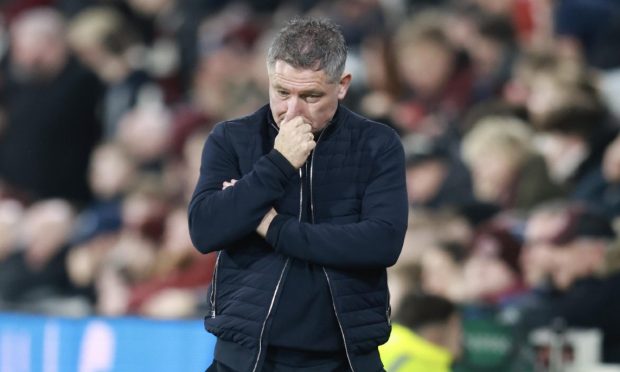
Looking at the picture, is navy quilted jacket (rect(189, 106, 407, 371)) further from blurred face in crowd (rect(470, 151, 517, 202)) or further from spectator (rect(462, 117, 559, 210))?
blurred face in crowd (rect(470, 151, 517, 202))

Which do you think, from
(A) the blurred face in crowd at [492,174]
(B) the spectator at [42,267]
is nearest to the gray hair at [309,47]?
(A) the blurred face in crowd at [492,174]

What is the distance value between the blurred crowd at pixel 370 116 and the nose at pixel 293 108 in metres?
2.77

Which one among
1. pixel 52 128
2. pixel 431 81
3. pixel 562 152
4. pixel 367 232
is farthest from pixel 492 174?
pixel 367 232

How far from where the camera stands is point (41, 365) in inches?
240

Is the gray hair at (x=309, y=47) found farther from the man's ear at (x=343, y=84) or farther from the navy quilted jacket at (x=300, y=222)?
the navy quilted jacket at (x=300, y=222)

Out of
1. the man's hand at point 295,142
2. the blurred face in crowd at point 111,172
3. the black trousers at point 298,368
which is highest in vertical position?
the blurred face in crowd at point 111,172

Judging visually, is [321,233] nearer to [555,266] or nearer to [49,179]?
[555,266]

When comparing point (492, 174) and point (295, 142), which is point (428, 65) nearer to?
point (492, 174)

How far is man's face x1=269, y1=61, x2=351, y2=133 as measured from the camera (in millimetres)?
3219

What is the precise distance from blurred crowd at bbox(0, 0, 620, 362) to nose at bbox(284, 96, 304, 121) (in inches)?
109

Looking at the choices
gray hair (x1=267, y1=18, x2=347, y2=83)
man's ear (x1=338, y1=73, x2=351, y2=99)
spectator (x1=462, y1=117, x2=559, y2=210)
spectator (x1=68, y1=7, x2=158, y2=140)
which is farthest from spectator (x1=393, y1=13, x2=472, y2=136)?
gray hair (x1=267, y1=18, x2=347, y2=83)

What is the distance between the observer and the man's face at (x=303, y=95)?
10.6 ft

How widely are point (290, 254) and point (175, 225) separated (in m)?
5.01

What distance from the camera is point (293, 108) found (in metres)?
3.26
